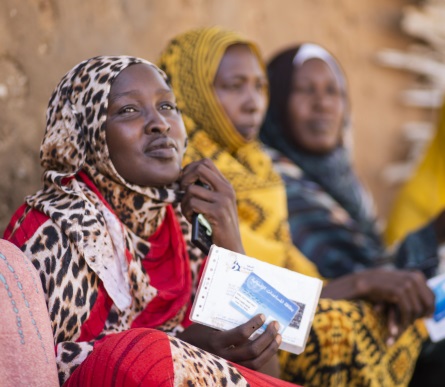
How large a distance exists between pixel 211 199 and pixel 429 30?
156 inches

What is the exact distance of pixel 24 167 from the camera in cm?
323

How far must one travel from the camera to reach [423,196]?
15.3 ft

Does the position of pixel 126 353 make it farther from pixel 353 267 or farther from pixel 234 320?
pixel 353 267

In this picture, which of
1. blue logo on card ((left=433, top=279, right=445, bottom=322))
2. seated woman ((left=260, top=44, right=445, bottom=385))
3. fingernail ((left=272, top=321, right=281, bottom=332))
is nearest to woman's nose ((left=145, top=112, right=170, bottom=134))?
fingernail ((left=272, top=321, right=281, bottom=332))

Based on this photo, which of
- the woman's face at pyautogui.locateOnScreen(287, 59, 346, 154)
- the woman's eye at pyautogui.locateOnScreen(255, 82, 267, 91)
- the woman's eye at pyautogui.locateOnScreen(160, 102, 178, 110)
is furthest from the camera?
the woman's face at pyautogui.locateOnScreen(287, 59, 346, 154)

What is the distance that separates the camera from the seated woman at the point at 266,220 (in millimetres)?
2816

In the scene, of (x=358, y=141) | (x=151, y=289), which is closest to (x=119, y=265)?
(x=151, y=289)

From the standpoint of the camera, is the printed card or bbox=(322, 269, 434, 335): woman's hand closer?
the printed card

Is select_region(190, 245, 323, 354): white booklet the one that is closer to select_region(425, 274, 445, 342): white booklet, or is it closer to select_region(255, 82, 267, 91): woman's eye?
select_region(425, 274, 445, 342): white booklet

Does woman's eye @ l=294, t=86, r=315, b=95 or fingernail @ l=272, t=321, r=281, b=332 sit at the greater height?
woman's eye @ l=294, t=86, r=315, b=95

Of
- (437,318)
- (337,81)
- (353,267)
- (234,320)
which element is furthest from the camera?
(337,81)

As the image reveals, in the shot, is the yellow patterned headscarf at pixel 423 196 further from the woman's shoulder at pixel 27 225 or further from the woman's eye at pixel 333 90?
the woman's shoulder at pixel 27 225

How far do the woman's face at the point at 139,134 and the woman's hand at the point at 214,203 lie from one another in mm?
75

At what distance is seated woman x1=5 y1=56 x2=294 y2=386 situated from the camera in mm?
2131
